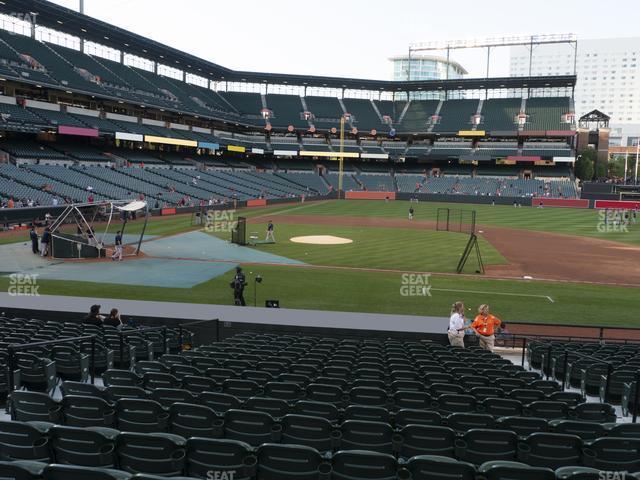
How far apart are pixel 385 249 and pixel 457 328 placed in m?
22.9

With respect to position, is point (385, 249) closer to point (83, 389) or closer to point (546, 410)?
point (546, 410)

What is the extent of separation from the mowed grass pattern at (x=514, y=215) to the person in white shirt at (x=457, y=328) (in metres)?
37.4

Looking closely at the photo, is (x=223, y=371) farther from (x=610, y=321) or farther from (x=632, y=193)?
(x=632, y=193)

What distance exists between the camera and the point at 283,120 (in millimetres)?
106312

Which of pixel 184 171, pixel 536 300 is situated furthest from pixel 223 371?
pixel 184 171

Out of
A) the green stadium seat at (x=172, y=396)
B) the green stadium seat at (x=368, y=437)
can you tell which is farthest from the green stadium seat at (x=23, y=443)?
the green stadium seat at (x=368, y=437)

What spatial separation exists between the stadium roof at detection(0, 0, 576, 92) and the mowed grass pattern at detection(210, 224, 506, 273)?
39.4 metres

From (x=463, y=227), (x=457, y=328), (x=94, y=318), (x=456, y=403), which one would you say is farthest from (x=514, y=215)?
(x=456, y=403)

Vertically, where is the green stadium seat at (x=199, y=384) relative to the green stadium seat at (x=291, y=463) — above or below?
below

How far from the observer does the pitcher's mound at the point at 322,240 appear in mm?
40750

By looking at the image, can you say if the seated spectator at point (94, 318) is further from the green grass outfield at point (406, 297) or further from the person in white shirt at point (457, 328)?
the person in white shirt at point (457, 328)

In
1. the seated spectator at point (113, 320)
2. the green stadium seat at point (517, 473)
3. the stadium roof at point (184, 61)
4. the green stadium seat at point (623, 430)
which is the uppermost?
the stadium roof at point (184, 61)

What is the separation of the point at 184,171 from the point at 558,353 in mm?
69857

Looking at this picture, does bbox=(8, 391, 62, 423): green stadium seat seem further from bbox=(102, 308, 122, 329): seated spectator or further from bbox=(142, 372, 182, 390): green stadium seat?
bbox=(102, 308, 122, 329): seated spectator
